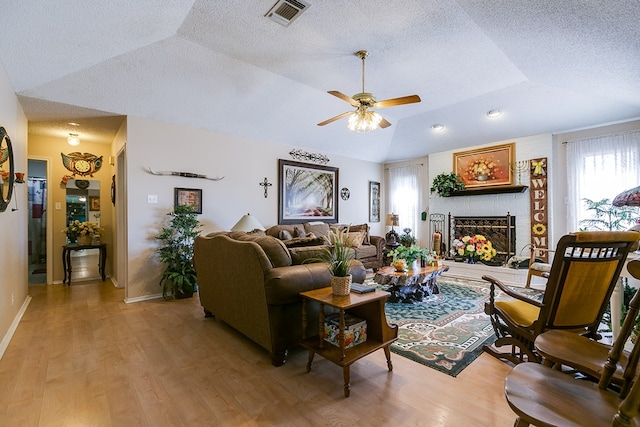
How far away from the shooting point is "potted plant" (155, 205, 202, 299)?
4.23m

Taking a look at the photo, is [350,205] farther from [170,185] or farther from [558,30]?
[558,30]

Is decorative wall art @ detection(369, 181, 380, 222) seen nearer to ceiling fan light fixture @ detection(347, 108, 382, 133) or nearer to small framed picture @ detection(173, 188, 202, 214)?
ceiling fan light fixture @ detection(347, 108, 382, 133)

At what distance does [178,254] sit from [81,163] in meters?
3.01

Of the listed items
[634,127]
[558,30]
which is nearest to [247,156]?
[558,30]

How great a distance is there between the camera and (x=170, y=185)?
454cm

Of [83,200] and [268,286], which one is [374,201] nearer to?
[268,286]

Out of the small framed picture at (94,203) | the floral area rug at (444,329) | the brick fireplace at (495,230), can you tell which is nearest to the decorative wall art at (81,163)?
the small framed picture at (94,203)

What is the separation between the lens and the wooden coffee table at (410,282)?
11.9 ft

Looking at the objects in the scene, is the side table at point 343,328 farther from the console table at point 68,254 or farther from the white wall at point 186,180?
the console table at point 68,254

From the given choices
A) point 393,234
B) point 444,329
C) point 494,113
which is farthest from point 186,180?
point 494,113

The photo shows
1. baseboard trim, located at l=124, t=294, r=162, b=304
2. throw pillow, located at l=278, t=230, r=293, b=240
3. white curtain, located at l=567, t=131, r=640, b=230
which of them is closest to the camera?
baseboard trim, located at l=124, t=294, r=162, b=304

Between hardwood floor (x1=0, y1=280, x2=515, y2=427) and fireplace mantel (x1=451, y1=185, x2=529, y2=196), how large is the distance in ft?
13.8

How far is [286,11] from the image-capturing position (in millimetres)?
2773

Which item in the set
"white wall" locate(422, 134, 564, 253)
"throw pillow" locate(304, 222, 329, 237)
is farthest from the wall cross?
"white wall" locate(422, 134, 564, 253)
